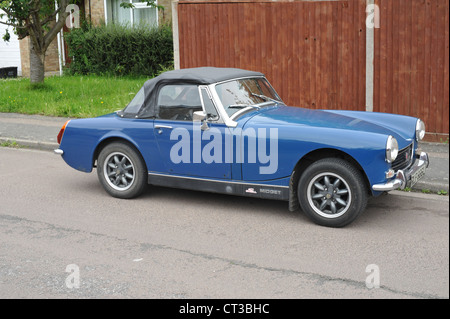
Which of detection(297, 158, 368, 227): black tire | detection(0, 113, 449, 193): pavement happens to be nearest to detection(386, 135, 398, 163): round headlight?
detection(297, 158, 368, 227): black tire

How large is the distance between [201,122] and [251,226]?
4.35ft

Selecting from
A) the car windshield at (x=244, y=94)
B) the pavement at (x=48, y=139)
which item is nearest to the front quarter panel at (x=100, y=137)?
the car windshield at (x=244, y=94)

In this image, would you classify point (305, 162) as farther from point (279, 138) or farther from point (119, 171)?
point (119, 171)

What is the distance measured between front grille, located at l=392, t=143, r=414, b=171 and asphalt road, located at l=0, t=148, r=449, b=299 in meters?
0.58

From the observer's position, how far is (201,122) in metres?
7.08

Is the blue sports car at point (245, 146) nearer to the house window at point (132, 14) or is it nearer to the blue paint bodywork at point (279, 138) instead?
the blue paint bodywork at point (279, 138)

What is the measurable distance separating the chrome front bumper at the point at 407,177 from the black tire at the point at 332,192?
0.69 ft

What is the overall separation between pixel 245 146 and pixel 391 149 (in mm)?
1535

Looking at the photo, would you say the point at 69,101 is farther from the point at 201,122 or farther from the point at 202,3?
the point at 201,122

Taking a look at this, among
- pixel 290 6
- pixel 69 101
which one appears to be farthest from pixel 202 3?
pixel 69 101

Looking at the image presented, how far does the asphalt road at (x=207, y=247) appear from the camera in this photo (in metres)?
5.02

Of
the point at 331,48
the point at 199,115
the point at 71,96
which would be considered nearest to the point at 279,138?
the point at 199,115

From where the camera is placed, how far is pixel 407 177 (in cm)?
646

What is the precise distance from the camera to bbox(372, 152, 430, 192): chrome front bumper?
6.16m
